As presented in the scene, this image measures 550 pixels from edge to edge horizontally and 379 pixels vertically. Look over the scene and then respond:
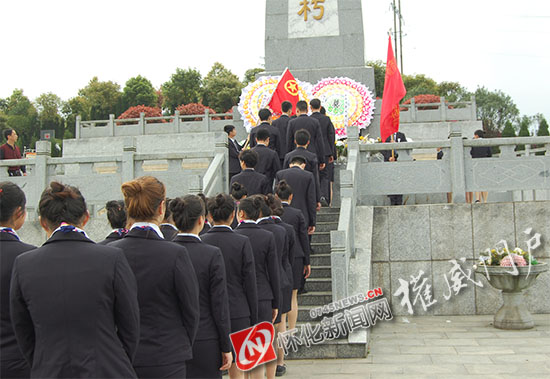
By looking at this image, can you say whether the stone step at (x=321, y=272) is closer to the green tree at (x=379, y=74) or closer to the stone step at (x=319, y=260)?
the stone step at (x=319, y=260)

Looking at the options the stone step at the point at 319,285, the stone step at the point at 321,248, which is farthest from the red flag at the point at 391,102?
the stone step at the point at 319,285

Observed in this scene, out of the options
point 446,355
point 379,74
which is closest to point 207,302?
point 446,355

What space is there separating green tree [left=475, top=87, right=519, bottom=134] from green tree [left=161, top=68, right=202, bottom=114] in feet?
73.7

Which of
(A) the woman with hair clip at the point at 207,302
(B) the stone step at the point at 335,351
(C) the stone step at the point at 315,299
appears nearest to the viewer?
(A) the woman with hair clip at the point at 207,302

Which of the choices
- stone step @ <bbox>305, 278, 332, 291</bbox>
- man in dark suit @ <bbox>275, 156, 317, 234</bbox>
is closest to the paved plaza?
stone step @ <bbox>305, 278, 332, 291</bbox>

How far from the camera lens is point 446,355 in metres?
6.48

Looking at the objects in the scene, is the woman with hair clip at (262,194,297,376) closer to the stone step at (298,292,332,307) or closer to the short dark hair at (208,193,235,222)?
the short dark hair at (208,193,235,222)

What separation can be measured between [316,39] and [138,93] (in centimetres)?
3219

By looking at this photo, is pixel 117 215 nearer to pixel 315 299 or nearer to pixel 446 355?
pixel 315 299

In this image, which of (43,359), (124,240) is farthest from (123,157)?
(43,359)

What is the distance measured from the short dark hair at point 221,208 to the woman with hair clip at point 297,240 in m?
1.79

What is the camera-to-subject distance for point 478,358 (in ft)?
20.7

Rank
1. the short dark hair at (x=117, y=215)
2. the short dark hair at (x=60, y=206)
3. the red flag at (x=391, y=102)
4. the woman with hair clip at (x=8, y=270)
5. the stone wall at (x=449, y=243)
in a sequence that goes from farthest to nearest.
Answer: the red flag at (x=391, y=102), the stone wall at (x=449, y=243), the short dark hair at (x=117, y=215), the woman with hair clip at (x=8, y=270), the short dark hair at (x=60, y=206)

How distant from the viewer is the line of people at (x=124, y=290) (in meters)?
2.51
